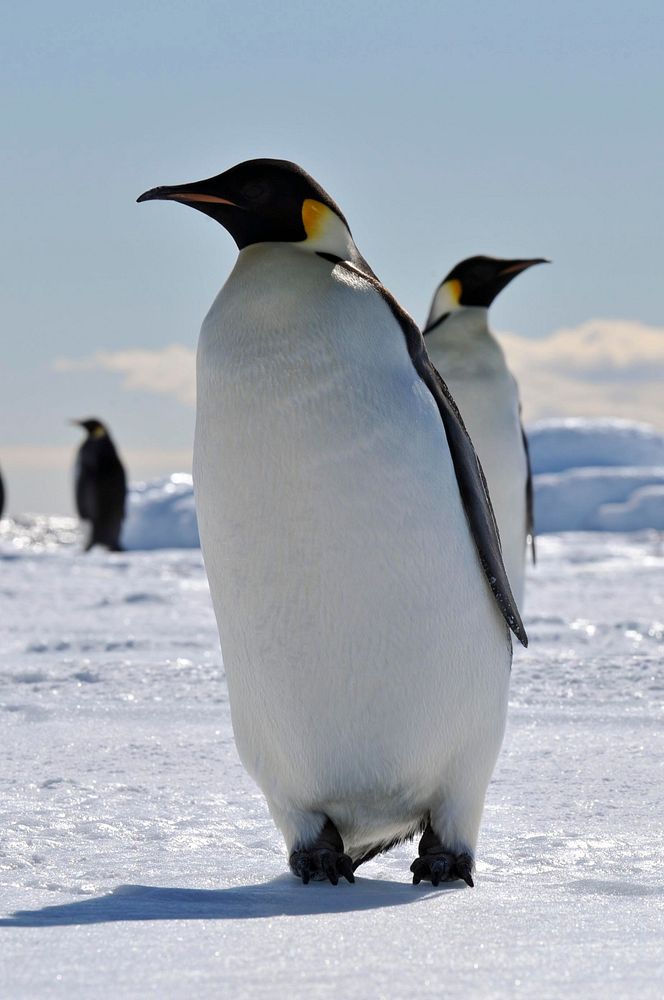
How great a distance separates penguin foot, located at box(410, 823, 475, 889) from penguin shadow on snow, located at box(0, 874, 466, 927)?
0.03 m

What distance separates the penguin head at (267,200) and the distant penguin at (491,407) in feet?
9.19

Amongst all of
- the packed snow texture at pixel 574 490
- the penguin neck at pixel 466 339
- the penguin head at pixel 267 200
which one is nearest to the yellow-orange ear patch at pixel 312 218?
the penguin head at pixel 267 200

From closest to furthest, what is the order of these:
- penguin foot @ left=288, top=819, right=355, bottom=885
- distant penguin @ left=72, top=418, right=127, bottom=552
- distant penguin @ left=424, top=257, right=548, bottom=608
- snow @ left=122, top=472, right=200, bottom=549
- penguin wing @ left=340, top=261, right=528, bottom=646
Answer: penguin foot @ left=288, top=819, right=355, bottom=885 → penguin wing @ left=340, top=261, right=528, bottom=646 → distant penguin @ left=424, top=257, right=548, bottom=608 → distant penguin @ left=72, top=418, right=127, bottom=552 → snow @ left=122, top=472, right=200, bottom=549

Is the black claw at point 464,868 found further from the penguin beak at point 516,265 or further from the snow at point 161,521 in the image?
the snow at point 161,521

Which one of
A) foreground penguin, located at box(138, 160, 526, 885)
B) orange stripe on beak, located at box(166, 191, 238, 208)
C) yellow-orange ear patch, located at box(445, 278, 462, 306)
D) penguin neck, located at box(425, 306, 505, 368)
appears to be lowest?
foreground penguin, located at box(138, 160, 526, 885)

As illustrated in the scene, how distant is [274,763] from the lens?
2496 mm

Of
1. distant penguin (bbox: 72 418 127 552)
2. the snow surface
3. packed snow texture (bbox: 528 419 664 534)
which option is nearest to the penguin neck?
the snow surface

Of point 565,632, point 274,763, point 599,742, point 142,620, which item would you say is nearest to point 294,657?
point 274,763

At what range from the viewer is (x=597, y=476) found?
Answer: 2811 cm

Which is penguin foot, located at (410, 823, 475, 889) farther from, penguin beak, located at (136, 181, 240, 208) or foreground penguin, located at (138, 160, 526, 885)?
penguin beak, located at (136, 181, 240, 208)

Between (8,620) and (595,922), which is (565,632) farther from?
(595,922)

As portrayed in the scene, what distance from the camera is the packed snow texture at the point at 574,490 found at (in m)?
25.8

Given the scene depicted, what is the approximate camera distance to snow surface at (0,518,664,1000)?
1.58 meters

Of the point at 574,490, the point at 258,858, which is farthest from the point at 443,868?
the point at 574,490
